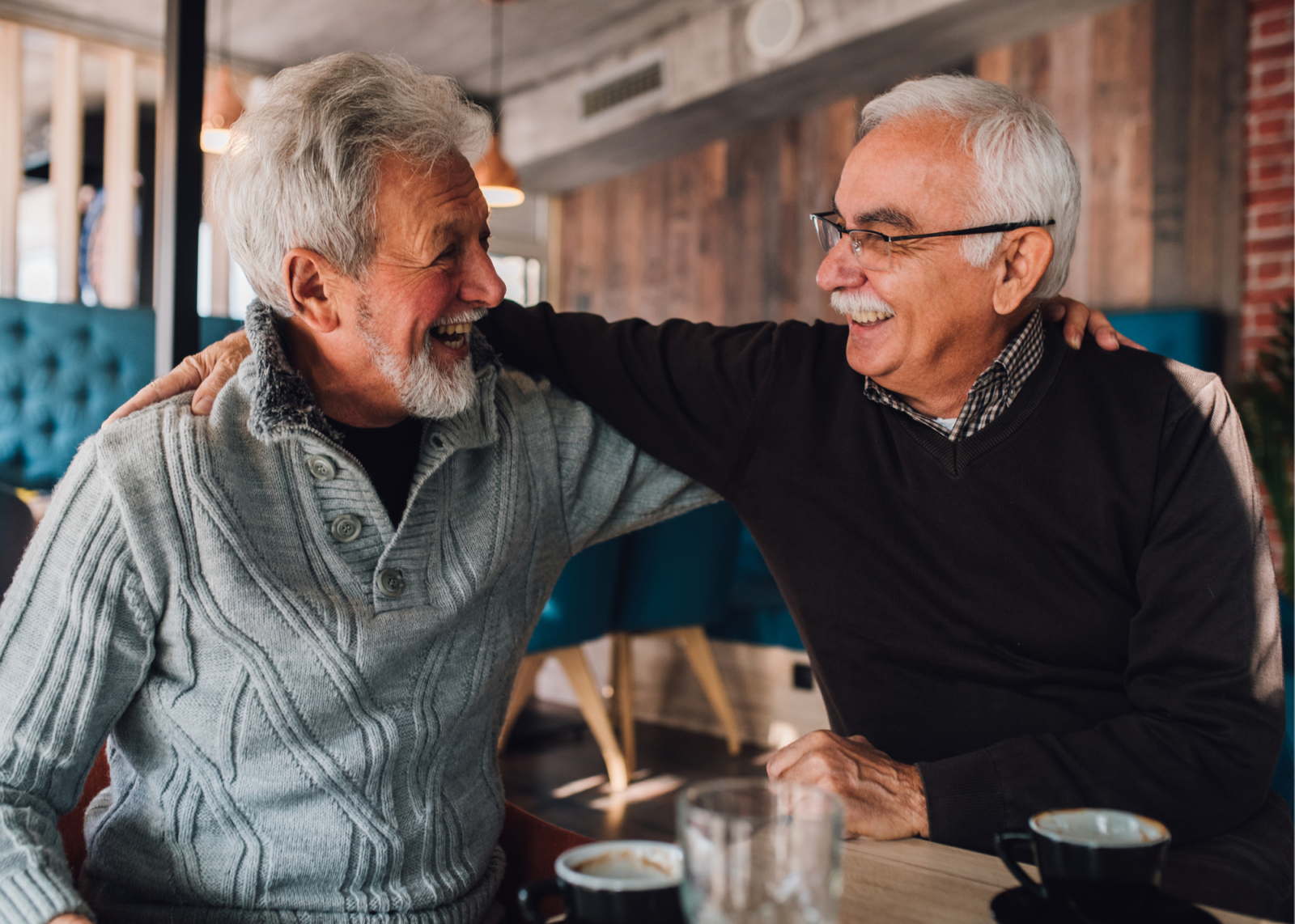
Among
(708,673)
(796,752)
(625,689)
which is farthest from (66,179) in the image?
(796,752)

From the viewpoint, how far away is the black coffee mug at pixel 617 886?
56 cm

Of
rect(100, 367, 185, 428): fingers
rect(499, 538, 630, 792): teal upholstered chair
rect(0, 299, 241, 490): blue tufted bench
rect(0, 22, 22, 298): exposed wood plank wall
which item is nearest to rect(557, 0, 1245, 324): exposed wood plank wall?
rect(499, 538, 630, 792): teal upholstered chair

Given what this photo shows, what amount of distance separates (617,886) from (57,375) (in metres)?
4.34

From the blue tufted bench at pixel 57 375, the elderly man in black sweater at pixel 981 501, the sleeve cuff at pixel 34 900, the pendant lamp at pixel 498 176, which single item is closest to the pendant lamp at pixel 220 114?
the blue tufted bench at pixel 57 375

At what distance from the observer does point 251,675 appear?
100 cm

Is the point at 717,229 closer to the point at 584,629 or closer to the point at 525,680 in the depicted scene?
the point at 584,629

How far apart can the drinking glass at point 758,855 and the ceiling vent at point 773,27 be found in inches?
188

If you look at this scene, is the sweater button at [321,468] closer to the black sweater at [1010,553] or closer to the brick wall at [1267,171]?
the black sweater at [1010,553]

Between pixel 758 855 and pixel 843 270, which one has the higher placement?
pixel 843 270

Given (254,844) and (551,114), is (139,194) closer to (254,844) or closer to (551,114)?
(551,114)

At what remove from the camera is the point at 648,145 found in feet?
20.2

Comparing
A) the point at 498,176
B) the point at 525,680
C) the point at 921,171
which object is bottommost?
the point at 525,680

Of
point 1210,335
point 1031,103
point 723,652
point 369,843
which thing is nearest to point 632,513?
point 369,843

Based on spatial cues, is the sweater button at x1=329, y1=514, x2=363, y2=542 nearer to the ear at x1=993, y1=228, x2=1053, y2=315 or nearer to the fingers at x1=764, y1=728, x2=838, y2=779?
the fingers at x1=764, y1=728, x2=838, y2=779
